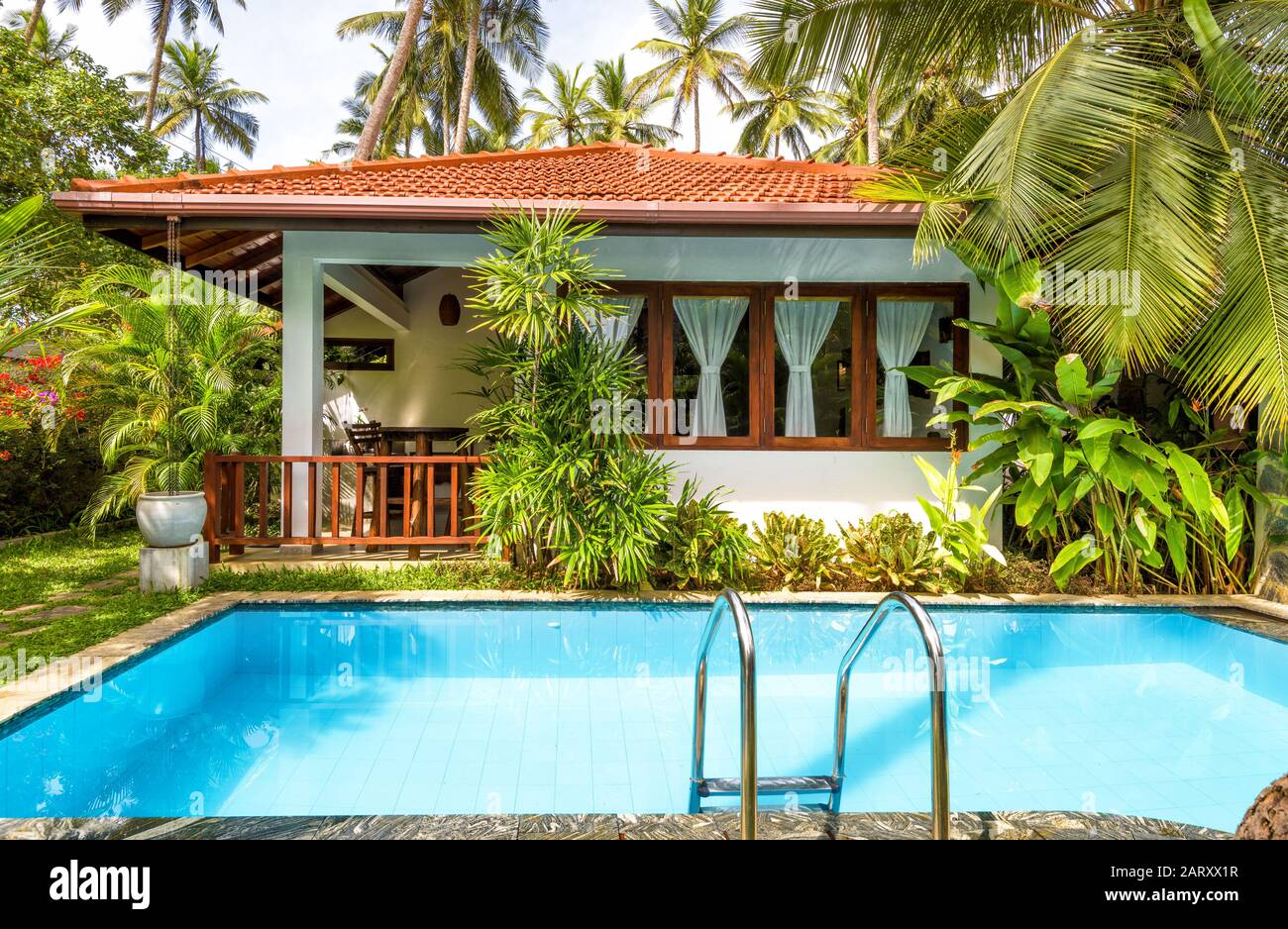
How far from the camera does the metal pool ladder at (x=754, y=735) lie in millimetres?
2080

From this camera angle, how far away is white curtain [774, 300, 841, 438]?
25.4 ft

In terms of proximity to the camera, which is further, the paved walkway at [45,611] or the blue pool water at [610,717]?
the paved walkway at [45,611]

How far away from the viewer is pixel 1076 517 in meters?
7.21

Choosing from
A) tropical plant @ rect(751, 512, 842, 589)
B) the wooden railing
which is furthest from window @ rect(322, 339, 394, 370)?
tropical plant @ rect(751, 512, 842, 589)

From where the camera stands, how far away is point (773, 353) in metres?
7.74

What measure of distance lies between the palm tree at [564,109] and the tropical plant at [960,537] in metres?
24.3

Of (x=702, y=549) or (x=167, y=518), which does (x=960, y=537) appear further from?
(x=167, y=518)

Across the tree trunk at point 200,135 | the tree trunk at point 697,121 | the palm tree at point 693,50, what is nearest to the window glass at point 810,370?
the tree trunk at point 697,121

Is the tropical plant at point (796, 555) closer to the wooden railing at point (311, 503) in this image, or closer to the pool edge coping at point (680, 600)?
the pool edge coping at point (680, 600)

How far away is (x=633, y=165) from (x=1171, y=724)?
8.13 metres

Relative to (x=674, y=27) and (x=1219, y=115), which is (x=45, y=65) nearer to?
(x=1219, y=115)

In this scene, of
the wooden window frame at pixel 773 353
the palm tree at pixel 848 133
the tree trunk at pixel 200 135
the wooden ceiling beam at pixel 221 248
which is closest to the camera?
the wooden window frame at pixel 773 353

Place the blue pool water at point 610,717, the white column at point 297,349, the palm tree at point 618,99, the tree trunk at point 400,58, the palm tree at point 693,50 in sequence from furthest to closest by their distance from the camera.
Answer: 1. the palm tree at point 618,99
2. the palm tree at point 693,50
3. the tree trunk at point 400,58
4. the white column at point 297,349
5. the blue pool water at point 610,717
